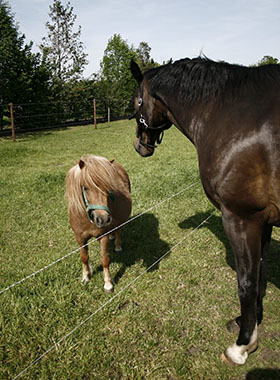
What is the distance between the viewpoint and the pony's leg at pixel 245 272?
1.99 m

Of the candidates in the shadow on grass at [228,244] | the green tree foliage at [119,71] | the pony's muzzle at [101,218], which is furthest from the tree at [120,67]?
the pony's muzzle at [101,218]

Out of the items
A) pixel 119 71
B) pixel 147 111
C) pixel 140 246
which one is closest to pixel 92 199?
pixel 147 111

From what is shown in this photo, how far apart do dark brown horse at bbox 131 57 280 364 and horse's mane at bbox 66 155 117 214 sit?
83 centimetres

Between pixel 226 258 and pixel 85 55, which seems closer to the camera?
pixel 226 258

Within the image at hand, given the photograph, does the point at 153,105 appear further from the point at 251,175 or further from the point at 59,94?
the point at 59,94

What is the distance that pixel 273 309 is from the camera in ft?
9.02

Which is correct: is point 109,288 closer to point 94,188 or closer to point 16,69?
point 94,188

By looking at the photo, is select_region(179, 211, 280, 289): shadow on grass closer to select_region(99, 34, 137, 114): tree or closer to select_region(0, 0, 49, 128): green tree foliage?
select_region(0, 0, 49, 128): green tree foliage

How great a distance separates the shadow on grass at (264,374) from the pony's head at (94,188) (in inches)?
66.9

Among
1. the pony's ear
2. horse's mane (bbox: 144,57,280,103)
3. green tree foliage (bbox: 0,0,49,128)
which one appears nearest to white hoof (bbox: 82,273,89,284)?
the pony's ear

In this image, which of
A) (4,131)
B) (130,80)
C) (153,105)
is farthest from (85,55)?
(153,105)

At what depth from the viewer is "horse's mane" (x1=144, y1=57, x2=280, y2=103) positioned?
1.98 metres

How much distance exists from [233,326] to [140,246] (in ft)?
5.68

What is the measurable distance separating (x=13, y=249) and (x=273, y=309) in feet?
11.4
